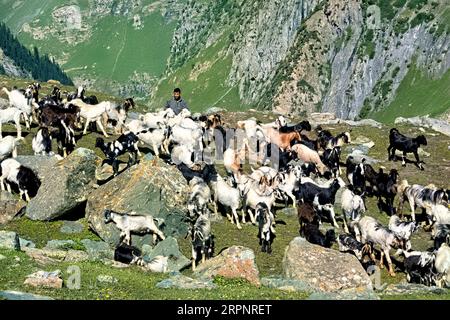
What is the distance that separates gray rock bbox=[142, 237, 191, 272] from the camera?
2412cm

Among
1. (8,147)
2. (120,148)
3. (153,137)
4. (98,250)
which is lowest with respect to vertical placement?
(98,250)

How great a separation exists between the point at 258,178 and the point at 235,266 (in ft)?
32.5

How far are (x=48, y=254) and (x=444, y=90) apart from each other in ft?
426

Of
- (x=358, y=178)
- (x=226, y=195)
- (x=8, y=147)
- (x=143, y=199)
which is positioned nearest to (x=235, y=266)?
(x=143, y=199)

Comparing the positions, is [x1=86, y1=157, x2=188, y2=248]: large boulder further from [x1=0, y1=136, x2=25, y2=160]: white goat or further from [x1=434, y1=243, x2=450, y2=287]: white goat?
[x1=434, y1=243, x2=450, y2=287]: white goat

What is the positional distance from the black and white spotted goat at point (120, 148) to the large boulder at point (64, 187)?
7.79 feet

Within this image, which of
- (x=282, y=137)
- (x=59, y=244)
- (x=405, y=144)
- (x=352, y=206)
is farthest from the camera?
(x=405, y=144)

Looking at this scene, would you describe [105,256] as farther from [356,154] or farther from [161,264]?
[356,154]

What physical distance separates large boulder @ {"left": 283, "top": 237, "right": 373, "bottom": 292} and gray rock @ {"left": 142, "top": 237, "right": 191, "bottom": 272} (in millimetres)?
3748

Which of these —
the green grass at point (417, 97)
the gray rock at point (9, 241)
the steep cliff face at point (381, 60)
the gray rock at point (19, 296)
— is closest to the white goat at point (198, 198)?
the gray rock at point (9, 241)

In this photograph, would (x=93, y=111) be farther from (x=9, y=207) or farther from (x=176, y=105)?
(x=9, y=207)

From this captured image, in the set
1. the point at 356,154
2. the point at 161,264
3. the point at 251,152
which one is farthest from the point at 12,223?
the point at 356,154

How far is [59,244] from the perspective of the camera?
2612 centimetres
